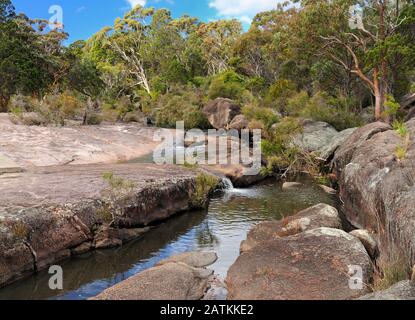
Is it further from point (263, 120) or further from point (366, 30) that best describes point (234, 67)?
point (263, 120)

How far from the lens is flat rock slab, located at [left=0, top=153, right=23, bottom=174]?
16766mm

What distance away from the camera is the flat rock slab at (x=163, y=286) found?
8344 mm

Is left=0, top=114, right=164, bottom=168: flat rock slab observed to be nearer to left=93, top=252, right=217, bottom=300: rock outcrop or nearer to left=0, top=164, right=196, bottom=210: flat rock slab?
left=0, top=164, right=196, bottom=210: flat rock slab

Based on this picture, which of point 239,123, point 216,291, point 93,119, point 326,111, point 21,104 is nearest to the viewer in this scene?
point 216,291

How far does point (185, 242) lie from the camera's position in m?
13.6

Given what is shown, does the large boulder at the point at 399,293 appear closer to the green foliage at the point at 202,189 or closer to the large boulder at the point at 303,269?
the large boulder at the point at 303,269

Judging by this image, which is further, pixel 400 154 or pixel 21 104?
pixel 21 104

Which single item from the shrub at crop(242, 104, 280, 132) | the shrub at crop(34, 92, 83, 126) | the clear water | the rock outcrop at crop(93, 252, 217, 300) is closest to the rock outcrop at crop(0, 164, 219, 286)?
the clear water

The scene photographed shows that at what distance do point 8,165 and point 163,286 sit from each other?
1283 centimetres

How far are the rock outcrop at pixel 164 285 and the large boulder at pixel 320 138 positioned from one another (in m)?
14.4

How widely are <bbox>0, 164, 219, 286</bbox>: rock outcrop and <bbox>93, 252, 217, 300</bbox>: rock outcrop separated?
10.2ft

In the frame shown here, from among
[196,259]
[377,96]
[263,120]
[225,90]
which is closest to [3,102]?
[225,90]
